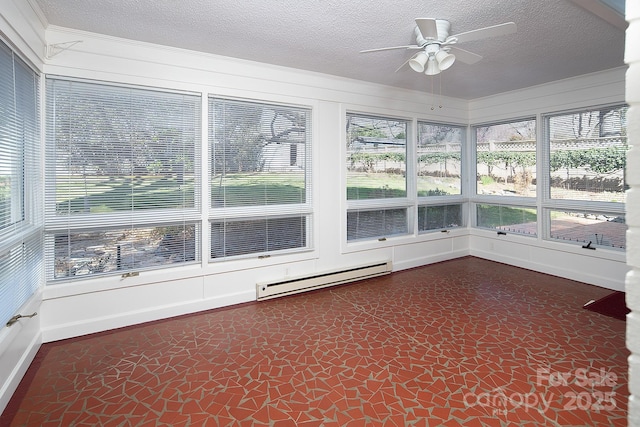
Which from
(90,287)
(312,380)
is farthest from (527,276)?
(90,287)

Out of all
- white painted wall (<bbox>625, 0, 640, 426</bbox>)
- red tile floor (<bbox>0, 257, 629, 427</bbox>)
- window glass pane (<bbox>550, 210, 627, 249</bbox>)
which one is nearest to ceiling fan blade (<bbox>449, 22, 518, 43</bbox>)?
white painted wall (<bbox>625, 0, 640, 426</bbox>)

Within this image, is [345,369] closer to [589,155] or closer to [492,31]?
[492,31]

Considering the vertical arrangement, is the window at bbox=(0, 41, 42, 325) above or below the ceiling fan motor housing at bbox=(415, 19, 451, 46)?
below

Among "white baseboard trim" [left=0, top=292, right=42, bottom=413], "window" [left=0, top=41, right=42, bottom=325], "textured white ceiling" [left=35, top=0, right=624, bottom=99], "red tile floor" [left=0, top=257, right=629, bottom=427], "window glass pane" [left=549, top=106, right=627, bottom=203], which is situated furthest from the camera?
"window glass pane" [left=549, top=106, right=627, bottom=203]

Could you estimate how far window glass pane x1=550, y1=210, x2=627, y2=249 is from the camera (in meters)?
4.34

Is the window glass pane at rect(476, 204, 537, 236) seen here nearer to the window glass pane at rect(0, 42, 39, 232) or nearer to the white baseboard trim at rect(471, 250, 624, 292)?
the white baseboard trim at rect(471, 250, 624, 292)

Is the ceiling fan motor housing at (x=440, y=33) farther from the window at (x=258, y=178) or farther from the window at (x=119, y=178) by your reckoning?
the window at (x=119, y=178)

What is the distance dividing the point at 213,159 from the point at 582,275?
16.9 feet

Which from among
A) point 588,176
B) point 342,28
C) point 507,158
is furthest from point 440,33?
point 507,158

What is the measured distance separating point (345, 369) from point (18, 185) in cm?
298

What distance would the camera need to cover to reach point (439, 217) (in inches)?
230

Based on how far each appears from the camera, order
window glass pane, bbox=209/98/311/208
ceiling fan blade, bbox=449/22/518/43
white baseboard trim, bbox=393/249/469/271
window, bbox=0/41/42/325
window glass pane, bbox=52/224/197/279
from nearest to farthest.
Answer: window, bbox=0/41/42/325
ceiling fan blade, bbox=449/22/518/43
window glass pane, bbox=52/224/197/279
window glass pane, bbox=209/98/311/208
white baseboard trim, bbox=393/249/469/271

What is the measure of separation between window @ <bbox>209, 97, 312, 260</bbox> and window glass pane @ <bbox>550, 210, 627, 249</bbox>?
377 cm

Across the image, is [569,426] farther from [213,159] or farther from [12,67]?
[12,67]
